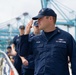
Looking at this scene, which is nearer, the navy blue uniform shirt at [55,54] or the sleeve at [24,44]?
the navy blue uniform shirt at [55,54]

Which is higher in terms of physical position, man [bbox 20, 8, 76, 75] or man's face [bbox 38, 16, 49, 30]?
man's face [bbox 38, 16, 49, 30]

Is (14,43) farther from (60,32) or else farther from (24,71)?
(60,32)

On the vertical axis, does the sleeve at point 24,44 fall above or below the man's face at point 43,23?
below

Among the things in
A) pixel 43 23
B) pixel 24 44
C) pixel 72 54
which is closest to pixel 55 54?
pixel 72 54

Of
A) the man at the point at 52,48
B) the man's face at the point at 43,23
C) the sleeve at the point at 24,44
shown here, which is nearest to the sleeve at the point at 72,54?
the man at the point at 52,48

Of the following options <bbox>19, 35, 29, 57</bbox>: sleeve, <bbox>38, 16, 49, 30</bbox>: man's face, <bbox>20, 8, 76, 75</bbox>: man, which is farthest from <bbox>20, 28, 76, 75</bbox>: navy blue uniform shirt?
<bbox>19, 35, 29, 57</bbox>: sleeve

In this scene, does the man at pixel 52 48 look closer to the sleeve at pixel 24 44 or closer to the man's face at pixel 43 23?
the man's face at pixel 43 23

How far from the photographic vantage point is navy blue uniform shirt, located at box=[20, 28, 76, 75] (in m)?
3.56

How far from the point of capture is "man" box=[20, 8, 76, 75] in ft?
11.7

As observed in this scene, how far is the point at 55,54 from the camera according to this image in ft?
11.7

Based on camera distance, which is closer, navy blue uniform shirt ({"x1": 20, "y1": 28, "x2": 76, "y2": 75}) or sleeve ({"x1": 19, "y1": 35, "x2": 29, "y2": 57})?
navy blue uniform shirt ({"x1": 20, "y1": 28, "x2": 76, "y2": 75})

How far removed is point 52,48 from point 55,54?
74mm

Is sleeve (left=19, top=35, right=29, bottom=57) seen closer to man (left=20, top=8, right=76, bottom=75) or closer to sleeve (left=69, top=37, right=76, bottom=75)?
man (left=20, top=8, right=76, bottom=75)

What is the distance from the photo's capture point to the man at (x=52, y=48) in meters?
3.56
